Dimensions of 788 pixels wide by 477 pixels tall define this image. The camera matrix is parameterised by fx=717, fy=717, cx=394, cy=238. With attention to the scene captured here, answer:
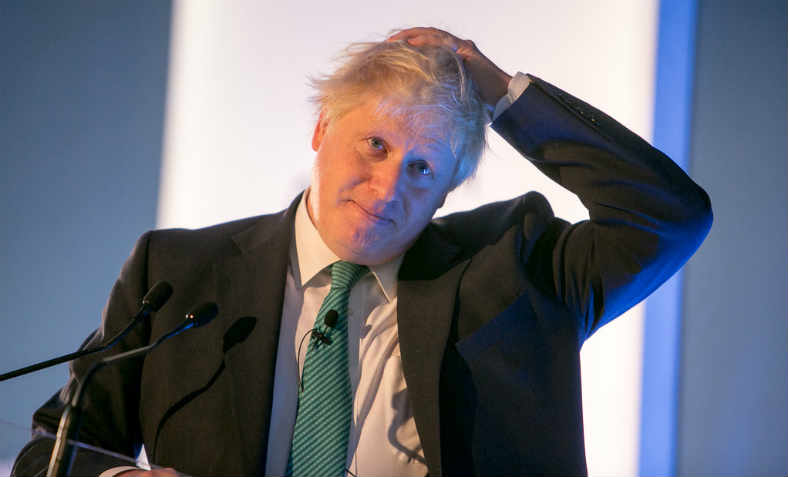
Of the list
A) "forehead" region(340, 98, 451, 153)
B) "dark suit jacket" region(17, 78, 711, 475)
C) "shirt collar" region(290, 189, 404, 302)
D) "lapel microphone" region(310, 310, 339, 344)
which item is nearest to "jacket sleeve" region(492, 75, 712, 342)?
"dark suit jacket" region(17, 78, 711, 475)

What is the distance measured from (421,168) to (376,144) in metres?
0.10

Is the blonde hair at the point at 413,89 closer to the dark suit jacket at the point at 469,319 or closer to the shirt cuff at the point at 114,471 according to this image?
the dark suit jacket at the point at 469,319

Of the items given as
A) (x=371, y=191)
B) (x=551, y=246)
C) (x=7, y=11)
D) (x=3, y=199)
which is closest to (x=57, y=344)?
(x=3, y=199)

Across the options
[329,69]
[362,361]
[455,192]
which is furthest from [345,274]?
[329,69]

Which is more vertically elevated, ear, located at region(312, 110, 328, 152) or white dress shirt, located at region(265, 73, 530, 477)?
ear, located at region(312, 110, 328, 152)

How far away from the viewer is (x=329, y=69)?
2295 mm

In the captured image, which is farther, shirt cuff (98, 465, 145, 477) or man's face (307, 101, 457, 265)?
man's face (307, 101, 457, 265)

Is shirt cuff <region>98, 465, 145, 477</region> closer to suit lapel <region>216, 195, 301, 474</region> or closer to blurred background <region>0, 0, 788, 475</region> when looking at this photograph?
suit lapel <region>216, 195, 301, 474</region>

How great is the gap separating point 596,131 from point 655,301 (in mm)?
1060

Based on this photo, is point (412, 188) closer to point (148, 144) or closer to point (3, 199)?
point (148, 144)

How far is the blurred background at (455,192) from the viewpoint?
2.22 metres

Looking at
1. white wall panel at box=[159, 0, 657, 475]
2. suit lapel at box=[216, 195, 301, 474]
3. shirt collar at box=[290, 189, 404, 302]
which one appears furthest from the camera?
white wall panel at box=[159, 0, 657, 475]

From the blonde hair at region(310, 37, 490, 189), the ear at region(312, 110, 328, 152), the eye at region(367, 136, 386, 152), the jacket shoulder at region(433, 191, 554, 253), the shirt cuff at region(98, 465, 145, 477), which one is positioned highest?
the blonde hair at region(310, 37, 490, 189)

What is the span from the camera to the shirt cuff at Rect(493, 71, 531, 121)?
4.65 feet
